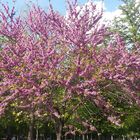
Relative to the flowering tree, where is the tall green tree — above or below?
above

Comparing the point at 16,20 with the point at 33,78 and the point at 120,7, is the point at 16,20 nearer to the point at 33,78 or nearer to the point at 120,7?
the point at 33,78

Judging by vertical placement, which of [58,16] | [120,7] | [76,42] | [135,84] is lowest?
[135,84]

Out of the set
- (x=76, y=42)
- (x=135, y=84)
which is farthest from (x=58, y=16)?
(x=135, y=84)

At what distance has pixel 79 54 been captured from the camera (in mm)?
16266

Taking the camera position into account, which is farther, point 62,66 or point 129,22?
point 129,22

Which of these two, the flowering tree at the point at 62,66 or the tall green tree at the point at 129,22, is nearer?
the flowering tree at the point at 62,66

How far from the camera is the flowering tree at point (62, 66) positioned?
52.3 ft

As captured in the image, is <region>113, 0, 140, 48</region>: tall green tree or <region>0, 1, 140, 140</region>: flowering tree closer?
<region>0, 1, 140, 140</region>: flowering tree

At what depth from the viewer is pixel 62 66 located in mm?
17062

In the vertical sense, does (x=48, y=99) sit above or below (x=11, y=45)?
below

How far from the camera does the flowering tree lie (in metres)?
15.9

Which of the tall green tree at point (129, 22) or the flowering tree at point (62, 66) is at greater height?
the tall green tree at point (129, 22)

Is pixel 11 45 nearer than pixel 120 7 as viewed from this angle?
Yes

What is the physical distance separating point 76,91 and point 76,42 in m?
2.41
